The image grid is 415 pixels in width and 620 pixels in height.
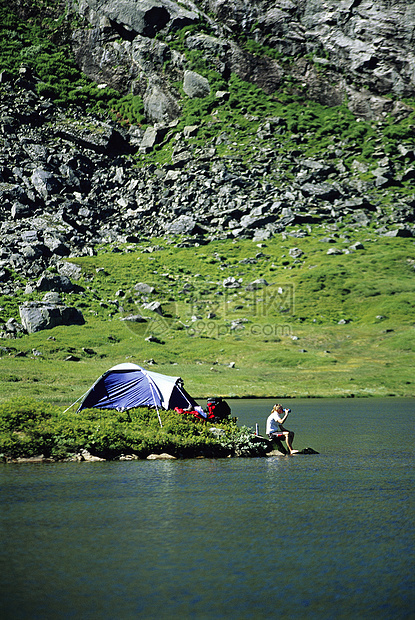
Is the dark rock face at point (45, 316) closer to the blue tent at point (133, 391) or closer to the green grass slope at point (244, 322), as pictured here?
the green grass slope at point (244, 322)

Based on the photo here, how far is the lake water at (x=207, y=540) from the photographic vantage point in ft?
33.4

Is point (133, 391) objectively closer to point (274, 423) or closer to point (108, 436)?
point (108, 436)

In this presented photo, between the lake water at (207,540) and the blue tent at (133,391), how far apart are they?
723 cm

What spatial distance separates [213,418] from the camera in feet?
99.8

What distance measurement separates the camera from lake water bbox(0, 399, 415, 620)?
10.2 meters

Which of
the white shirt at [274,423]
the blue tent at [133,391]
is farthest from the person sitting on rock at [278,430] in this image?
the blue tent at [133,391]

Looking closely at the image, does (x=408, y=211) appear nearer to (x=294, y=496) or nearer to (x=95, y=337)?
(x=95, y=337)

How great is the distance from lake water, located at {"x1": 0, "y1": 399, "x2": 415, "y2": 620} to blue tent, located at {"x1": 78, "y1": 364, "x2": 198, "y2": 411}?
7228 mm

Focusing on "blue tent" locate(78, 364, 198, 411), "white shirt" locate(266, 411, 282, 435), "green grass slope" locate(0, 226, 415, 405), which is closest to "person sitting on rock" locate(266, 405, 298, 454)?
"white shirt" locate(266, 411, 282, 435)

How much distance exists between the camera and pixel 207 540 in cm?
1362

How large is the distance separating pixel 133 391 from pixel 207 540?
62.6ft

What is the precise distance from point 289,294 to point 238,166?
6750 centimetres

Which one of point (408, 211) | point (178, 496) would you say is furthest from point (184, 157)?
point (178, 496)

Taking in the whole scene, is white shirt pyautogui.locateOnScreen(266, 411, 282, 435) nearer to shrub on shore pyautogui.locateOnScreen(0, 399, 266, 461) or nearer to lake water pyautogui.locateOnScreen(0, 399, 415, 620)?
shrub on shore pyautogui.locateOnScreen(0, 399, 266, 461)
